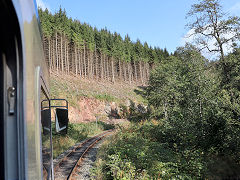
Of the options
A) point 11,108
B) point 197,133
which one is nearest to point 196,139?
point 197,133

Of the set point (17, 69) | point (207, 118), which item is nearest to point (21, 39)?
point (17, 69)

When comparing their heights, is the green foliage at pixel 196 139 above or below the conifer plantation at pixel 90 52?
below

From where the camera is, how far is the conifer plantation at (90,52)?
48.4 m

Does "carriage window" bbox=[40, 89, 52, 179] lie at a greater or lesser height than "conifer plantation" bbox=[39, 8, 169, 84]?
lesser

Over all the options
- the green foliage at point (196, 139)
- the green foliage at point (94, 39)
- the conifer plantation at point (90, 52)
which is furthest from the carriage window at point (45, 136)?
the green foliage at point (94, 39)

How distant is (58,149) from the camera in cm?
1345

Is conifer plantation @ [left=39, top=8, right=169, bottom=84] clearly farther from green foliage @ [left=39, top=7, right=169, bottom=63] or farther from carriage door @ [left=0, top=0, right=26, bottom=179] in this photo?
carriage door @ [left=0, top=0, right=26, bottom=179]

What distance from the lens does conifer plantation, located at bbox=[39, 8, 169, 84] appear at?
159 ft

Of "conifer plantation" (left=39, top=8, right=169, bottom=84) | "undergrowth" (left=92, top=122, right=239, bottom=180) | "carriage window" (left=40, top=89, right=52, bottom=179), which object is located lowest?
"undergrowth" (left=92, top=122, right=239, bottom=180)

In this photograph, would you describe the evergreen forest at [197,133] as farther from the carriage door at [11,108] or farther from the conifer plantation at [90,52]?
the conifer plantation at [90,52]

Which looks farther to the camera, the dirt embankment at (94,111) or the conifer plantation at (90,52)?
the conifer plantation at (90,52)

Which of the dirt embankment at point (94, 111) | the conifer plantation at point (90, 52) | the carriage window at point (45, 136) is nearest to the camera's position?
the carriage window at point (45, 136)

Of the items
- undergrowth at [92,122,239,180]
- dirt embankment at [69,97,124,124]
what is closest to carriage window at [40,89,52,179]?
undergrowth at [92,122,239,180]

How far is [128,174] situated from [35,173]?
20.1 ft
